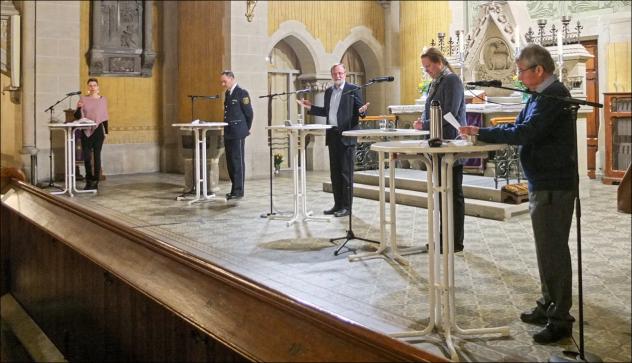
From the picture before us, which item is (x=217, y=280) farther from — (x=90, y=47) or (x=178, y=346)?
(x=90, y=47)

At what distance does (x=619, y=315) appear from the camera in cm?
291

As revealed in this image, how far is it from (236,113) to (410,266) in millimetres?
3930

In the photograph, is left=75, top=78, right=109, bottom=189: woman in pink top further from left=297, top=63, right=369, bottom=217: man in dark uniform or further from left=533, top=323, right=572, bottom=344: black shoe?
left=533, top=323, right=572, bottom=344: black shoe

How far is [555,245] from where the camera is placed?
9.26ft

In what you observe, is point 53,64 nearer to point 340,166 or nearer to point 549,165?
point 340,166

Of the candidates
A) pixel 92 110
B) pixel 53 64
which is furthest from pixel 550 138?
pixel 53 64

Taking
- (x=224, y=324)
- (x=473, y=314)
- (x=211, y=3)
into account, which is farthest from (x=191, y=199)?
(x=224, y=324)

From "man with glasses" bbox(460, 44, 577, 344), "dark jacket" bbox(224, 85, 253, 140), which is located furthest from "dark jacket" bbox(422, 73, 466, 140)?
"dark jacket" bbox(224, 85, 253, 140)

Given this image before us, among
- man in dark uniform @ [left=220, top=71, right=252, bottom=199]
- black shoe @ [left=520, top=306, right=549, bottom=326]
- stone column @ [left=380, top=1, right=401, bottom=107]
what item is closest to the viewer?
black shoe @ [left=520, top=306, right=549, bottom=326]

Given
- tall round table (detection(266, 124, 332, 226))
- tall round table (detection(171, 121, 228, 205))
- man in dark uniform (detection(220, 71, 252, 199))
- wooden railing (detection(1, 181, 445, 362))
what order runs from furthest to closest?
man in dark uniform (detection(220, 71, 252, 199)) < tall round table (detection(171, 121, 228, 205)) < tall round table (detection(266, 124, 332, 226)) < wooden railing (detection(1, 181, 445, 362))

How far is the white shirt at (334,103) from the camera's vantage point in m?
5.99

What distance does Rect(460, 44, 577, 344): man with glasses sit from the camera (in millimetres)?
2715

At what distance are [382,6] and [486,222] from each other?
7.26 m

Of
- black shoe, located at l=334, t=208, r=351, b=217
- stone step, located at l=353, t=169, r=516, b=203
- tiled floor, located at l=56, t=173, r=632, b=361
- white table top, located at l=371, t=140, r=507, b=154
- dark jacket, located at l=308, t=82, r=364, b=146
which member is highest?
dark jacket, located at l=308, t=82, r=364, b=146
